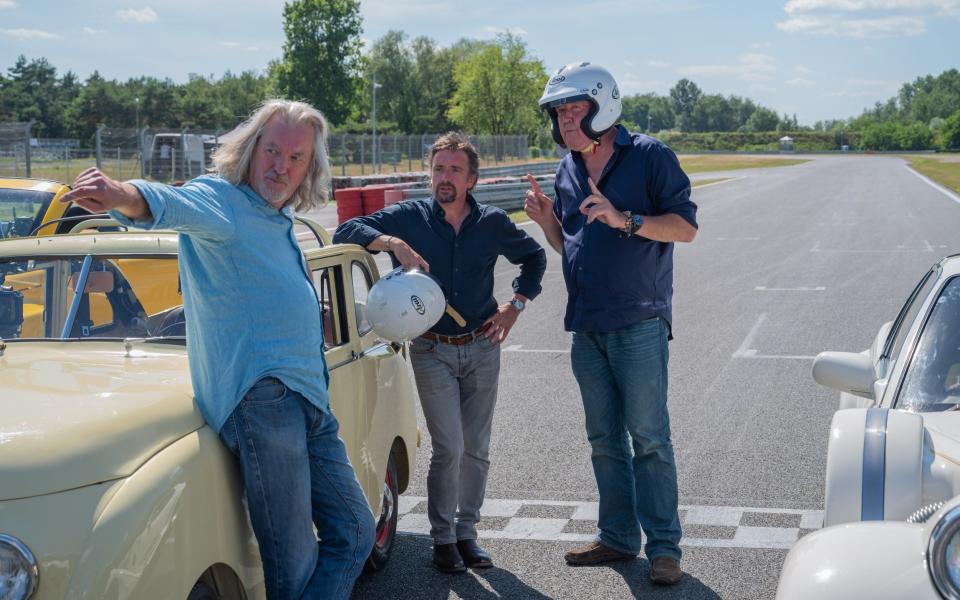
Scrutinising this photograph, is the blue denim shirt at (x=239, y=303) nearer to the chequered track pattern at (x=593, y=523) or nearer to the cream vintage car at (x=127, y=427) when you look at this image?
the cream vintage car at (x=127, y=427)

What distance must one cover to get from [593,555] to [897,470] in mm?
2127

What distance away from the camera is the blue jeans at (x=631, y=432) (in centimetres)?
509

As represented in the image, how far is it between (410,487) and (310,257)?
103 inches

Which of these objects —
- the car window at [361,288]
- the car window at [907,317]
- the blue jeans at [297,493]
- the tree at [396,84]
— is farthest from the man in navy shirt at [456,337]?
the tree at [396,84]

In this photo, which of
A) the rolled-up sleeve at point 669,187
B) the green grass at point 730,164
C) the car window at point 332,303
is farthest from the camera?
the green grass at point 730,164

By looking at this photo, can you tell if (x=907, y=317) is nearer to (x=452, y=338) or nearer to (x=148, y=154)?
(x=452, y=338)

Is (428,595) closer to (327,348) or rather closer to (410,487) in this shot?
(327,348)

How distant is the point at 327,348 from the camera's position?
455 cm

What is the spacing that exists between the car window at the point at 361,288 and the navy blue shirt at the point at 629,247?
101 cm

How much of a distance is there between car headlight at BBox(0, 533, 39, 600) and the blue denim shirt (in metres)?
0.83

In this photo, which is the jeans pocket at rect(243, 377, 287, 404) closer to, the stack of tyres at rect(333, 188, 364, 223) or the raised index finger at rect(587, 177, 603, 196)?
the raised index finger at rect(587, 177, 603, 196)

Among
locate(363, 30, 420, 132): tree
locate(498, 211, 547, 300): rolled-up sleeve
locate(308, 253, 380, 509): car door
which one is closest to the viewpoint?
locate(308, 253, 380, 509): car door

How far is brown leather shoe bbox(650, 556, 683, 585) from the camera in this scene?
497cm

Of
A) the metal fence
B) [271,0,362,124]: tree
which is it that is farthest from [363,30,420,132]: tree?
the metal fence
